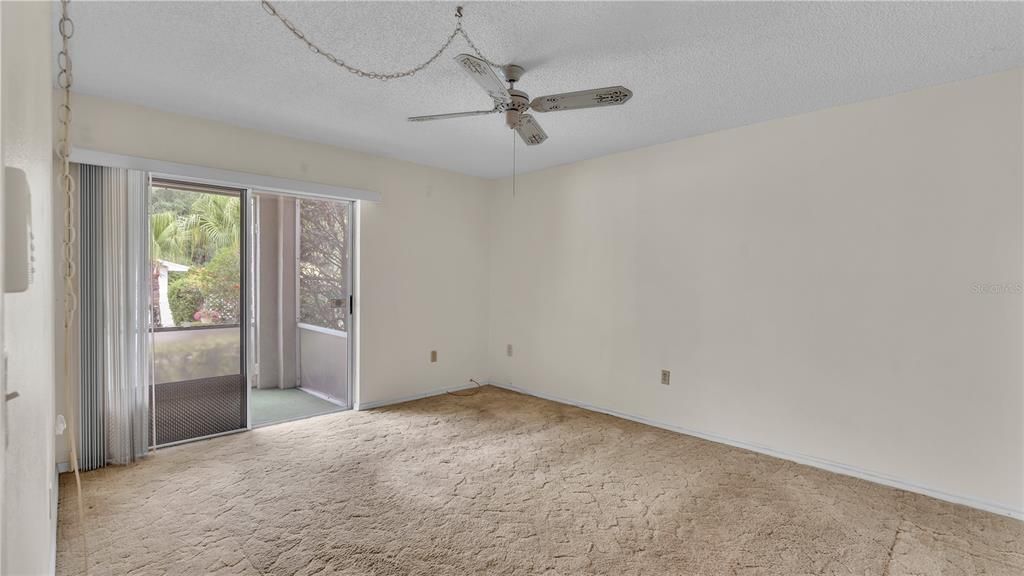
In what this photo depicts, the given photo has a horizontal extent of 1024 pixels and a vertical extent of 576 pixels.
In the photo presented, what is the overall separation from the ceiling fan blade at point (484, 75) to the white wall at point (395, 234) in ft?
7.74

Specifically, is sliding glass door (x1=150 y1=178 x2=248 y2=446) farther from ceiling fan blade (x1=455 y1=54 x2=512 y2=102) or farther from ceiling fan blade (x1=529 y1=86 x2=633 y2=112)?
ceiling fan blade (x1=529 y1=86 x2=633 y2=112)

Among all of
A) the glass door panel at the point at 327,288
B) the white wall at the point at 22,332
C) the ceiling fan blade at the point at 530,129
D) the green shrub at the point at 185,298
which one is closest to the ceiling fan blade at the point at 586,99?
the ceiling fan blade at the point at 530,129

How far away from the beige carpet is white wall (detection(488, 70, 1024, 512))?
329 millimetres

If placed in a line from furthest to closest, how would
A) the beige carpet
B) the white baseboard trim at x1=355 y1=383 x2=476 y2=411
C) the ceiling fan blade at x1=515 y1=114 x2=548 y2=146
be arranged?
the white baseboard trim at x1=355 y1=383 x2=476 y2=411 < the ceiling fan blade at x1=515 y1=114 x2=548 y2=146 < the beige carpet

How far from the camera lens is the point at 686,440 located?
375 cm

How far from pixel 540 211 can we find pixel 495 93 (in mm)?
2730

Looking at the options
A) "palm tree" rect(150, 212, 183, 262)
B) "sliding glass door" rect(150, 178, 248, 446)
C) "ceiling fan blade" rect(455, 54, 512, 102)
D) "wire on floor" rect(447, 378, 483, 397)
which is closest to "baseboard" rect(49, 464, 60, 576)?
"sliding glass door" rect(150, 178, 248, 446)

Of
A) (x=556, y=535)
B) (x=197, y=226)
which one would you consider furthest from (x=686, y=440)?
(x=197, y=226)

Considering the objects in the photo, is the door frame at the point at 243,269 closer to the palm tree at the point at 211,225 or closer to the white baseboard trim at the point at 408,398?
the palm tree at the point at 211,225

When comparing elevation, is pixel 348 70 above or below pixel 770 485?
above

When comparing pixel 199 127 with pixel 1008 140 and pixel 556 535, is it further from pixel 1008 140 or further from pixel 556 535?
pixel 1008 140

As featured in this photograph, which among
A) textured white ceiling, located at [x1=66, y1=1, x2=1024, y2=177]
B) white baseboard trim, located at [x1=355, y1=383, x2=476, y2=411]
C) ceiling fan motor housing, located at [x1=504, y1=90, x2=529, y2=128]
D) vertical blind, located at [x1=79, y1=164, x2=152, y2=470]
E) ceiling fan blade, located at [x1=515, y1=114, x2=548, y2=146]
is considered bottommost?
white baseboard trim, located at [x1=355, y1=383, x2=476, y2=411]

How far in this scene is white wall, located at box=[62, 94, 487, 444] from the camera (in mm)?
3371

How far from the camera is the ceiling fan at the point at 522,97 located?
2080 millimetres
